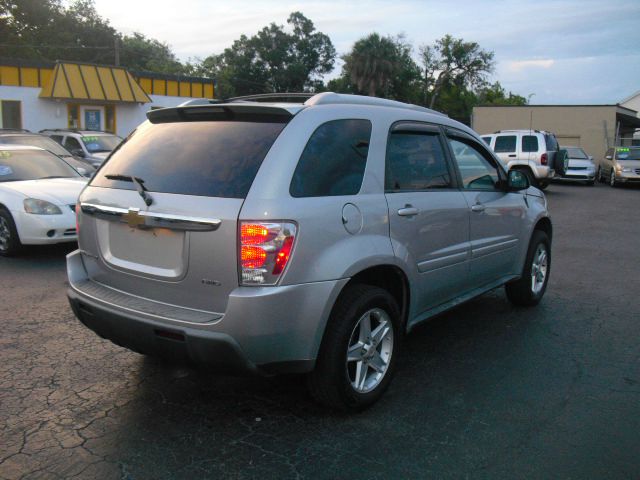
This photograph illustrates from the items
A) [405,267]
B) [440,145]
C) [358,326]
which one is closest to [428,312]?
[405,267]

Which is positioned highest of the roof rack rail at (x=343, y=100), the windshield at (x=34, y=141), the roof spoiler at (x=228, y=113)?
the windshield at (x=34, y=141)

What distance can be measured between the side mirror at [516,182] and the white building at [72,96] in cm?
2512

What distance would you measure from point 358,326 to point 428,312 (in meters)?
0.90

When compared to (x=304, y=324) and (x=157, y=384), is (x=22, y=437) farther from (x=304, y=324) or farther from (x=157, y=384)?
(x=304, y=324)

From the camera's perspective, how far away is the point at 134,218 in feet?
11.0

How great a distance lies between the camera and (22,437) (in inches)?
128

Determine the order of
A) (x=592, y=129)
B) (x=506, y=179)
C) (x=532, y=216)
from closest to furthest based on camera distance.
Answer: (x=506, y=179) < (x=532, y=216) < (x=592, y=129)

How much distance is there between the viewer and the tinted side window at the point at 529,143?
19.4 meters

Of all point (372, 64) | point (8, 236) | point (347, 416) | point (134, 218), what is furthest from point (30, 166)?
point (372, 64)

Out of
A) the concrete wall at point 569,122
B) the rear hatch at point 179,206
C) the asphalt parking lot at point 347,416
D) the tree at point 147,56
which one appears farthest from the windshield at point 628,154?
the tree at point 147,56

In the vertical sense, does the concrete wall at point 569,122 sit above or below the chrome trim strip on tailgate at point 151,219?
above

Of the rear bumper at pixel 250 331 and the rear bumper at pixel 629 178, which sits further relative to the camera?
the rear bumper at pixel 629 178

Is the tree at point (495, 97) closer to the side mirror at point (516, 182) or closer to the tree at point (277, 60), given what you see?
the tree at point (277, 60)

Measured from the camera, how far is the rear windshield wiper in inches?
131
